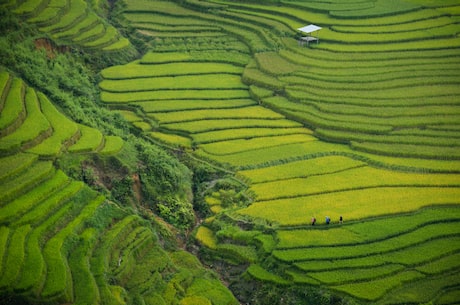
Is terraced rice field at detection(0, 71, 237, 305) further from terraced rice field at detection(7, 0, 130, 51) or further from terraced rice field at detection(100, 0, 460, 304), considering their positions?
terraced rice field at detection(7, 0, 130, 51)

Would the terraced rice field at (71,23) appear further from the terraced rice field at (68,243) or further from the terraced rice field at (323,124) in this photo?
the terraced rice field at (68,243)

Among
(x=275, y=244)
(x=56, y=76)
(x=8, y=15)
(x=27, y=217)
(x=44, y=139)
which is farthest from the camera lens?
(x=8, y=15)

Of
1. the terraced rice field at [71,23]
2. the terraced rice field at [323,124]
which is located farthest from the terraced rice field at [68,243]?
the terraced rice field at [71,23]

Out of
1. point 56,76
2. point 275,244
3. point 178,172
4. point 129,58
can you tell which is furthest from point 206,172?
point 129,58

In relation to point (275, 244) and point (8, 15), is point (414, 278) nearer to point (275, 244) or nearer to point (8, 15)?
point (275, 244)

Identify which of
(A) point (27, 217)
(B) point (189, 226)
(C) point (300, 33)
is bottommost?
(B) point (189, 226)

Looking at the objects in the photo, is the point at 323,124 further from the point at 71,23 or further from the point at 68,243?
the point at 71,23
